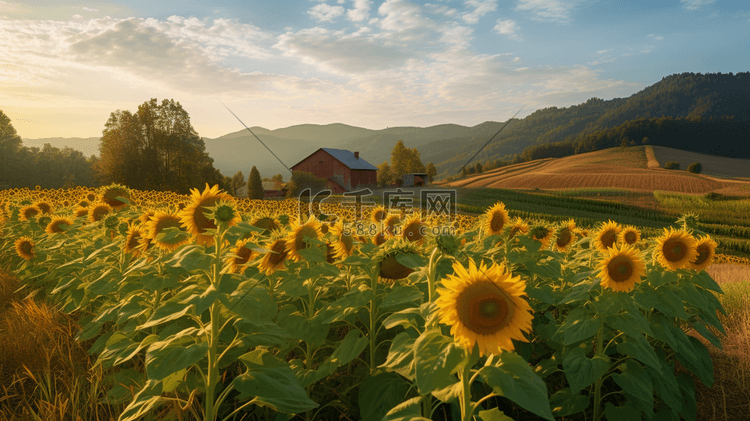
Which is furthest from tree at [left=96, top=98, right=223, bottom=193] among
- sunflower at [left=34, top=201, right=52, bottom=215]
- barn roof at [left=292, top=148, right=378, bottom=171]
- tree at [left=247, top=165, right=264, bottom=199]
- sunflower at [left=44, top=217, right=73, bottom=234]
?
sunflower at [left=44, top=217, right=73, bottom=234]

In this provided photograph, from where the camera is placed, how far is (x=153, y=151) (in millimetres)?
43281

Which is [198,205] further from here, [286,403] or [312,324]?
[286,403]

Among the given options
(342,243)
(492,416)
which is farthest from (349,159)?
(492,416)

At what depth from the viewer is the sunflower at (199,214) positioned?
10.2 ft

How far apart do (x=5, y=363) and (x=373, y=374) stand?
194 inches

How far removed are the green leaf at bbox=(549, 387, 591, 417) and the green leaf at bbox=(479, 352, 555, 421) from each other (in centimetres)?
177

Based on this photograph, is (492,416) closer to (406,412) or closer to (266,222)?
(406,412)

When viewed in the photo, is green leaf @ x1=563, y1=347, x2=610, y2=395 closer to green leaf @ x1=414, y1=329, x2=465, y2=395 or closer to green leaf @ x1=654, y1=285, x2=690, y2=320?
green leaf @ x1=654, y1=285, x2=690, y2=320

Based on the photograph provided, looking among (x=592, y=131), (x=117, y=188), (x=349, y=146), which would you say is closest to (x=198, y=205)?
(x=117, y=188)

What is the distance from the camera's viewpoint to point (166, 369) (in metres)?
2.22

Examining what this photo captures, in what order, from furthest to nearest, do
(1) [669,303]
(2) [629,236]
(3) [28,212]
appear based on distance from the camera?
(3) [28,212] < (2) [629,236] < (1) [669,303]

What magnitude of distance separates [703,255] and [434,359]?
4.39 metres

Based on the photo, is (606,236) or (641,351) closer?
(641,351)

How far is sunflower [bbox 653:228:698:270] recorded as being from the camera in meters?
4.25
